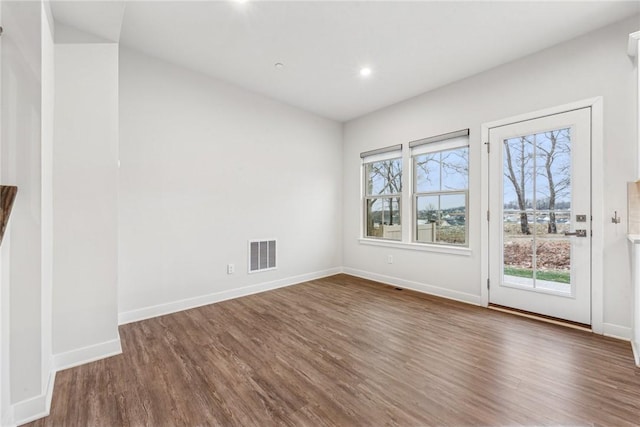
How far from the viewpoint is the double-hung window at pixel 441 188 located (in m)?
3.57

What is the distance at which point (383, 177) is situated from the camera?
4586 mm

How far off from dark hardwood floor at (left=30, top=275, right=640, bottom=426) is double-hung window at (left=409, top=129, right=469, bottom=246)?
3.85ft

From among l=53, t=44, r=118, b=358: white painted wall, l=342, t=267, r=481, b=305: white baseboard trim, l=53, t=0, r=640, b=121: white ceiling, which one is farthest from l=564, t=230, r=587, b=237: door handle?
l=53, t=44, r=118, b=358: white painted wall

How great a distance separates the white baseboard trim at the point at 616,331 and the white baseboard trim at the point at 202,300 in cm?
340

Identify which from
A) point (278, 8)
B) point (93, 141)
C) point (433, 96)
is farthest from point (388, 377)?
point (433, 96)

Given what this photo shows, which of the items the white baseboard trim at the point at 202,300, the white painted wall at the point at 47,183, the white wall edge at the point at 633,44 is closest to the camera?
the white painted wall at the point at 47,183

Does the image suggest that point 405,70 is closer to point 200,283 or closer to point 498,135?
point 498,135

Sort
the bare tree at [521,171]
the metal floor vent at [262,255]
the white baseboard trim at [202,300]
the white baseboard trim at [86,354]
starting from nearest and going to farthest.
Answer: the white baseboard trim at [86,354], the white baseboard trim at [202,300], the bare tree at [521,171], the metal floor vent at [262,255]

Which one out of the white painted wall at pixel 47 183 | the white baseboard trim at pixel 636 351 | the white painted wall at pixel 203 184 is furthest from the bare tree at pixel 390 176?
the white painted wall at pixel 47 183

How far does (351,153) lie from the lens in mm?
4984

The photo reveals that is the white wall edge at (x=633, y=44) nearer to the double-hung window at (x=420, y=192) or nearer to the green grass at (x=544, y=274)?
the double-hung window at (x=420, y=192)

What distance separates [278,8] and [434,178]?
2824 mm

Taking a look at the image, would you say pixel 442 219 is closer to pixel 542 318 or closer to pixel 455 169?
pixel 455 169

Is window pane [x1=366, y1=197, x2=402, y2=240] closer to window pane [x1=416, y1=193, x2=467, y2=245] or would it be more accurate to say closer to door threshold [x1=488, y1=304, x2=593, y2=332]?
window pane [x1=416, y1=193, x2=467, y2=245]
